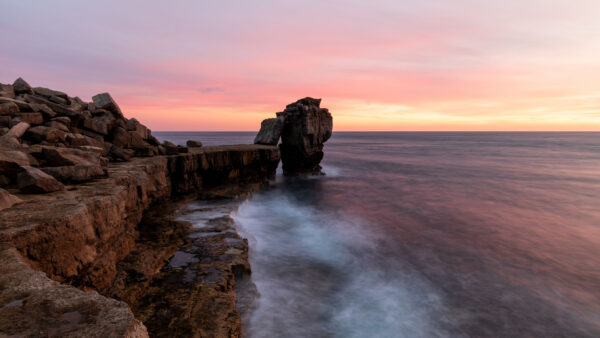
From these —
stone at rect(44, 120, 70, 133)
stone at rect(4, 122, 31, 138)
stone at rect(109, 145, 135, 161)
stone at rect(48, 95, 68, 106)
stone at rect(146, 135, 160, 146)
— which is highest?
stone at rect(48, 95, 68, 106)

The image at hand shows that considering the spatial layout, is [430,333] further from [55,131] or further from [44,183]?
[55,131]

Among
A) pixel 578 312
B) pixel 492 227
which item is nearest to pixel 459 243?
pixel 492 227

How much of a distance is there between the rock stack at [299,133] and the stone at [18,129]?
15702 mm

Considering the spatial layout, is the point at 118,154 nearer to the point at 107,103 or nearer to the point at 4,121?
the point at 107,103

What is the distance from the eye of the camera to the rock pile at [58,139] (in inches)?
194

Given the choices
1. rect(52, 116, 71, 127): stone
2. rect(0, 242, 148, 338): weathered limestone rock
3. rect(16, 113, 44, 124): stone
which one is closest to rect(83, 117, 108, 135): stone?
rect(52, 116, 71, 127): stone

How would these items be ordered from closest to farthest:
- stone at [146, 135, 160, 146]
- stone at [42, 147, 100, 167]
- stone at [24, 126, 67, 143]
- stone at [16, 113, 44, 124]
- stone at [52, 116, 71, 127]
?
stone at [42, 147, 100, 167] → stone at [24, 126, 67, 143] → stone at [16, 113, 44, 124] → stone at [52, 116, 71, 127] → stone at [146, 135, 160, 146]

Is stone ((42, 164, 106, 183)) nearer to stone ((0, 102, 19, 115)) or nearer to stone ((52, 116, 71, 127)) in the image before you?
stone ((52, 116, 71, 127))

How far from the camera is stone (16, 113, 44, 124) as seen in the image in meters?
7.35

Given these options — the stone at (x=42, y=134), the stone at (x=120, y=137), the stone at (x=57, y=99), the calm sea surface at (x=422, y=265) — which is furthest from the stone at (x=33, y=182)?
the stone at (x=57, y=99)

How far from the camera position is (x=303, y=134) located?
23.0 meters

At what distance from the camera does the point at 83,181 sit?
5.68 m

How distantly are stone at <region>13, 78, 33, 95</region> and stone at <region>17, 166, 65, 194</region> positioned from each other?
6571 mm

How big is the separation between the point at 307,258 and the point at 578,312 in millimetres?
6563
